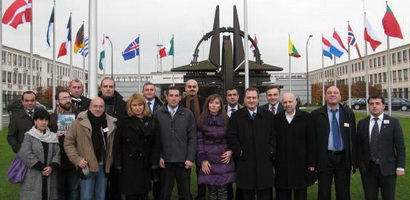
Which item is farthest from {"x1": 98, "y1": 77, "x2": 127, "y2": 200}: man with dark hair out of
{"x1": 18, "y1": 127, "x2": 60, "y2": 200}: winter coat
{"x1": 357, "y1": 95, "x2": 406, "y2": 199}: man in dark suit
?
{"x1": 357, "y1": 95, "x2": 406, "y2": 199}: man in dark suit

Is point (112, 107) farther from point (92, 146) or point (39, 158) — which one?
point (39, 158)

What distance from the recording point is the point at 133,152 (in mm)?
4660

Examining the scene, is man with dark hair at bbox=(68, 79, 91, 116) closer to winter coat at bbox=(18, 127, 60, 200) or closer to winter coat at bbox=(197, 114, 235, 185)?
winter coat at bbox=(18, 127, 60, 200)

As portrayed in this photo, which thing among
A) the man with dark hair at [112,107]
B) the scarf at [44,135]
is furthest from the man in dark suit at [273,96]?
the scarf at [44,135]

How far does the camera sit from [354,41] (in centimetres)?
2267

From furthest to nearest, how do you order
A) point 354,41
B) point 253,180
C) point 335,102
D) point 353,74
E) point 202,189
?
point 353,74
point 354,41
point 202,189
point 335,102
point 253,180

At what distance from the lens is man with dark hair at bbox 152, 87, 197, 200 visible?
4809 millimetres

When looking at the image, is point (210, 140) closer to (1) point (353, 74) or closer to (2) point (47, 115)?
(2) point (47, 115)

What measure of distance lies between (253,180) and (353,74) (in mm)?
84462

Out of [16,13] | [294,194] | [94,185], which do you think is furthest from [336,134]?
[16,13]

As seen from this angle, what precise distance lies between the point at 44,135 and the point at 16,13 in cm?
1377

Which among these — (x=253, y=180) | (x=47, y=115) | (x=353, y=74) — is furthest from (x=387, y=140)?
(x=353, y=74)

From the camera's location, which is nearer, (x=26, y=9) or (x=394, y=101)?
(x=26, y=9)

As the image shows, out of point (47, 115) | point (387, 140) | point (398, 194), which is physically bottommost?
point (398, 194)
